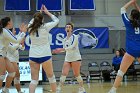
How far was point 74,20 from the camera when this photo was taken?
2158cm

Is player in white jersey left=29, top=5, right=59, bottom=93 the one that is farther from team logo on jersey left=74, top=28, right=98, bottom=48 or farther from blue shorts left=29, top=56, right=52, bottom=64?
team logo on jersey left=74, top=28, right=98, bottom=48

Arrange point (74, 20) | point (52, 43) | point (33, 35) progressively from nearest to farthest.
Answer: point (33, 35) → point (52, 43) → point (74, 20)

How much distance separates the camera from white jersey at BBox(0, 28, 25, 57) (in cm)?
768

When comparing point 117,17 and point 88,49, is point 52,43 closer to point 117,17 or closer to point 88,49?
point 88,49

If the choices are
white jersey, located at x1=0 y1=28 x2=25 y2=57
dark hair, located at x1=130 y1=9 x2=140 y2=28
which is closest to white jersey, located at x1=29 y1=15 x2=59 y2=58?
white jersey, located at x1=0 y1=28 x2=25 y2=57

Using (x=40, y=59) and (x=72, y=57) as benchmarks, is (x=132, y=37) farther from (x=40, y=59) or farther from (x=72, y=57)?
(x=72, y=57)

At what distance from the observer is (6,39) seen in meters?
8.06

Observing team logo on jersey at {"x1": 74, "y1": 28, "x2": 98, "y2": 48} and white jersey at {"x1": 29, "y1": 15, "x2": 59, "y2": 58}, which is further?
team logo on jersey at {"x1": 74, "y1": 28, "x2": 98, "y2": 48}

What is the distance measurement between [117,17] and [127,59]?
14.5 metres

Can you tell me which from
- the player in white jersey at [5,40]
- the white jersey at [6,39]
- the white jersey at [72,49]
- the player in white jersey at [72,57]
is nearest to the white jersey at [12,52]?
the player in white jersey at [5,40]

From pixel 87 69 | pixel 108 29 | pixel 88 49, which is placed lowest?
pixel 87 69

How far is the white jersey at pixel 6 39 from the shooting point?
25.2 feet

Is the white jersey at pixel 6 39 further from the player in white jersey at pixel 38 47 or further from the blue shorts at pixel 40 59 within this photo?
the blue shorts at pixel 40 59

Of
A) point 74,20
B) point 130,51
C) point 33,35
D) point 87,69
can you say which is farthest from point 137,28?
point 74,20
